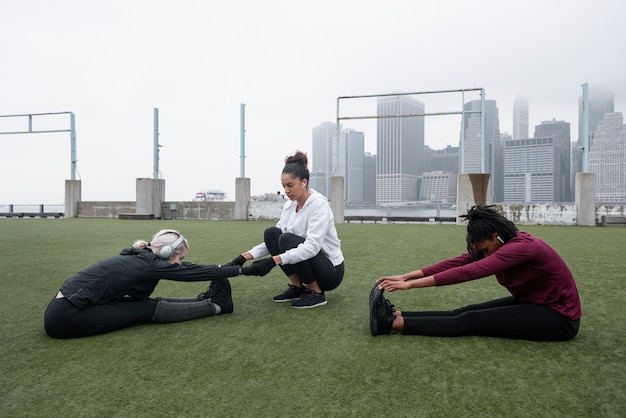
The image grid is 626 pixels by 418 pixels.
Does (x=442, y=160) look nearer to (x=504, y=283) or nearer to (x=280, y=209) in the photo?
(x=280, y=209)

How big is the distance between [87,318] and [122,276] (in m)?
0.32

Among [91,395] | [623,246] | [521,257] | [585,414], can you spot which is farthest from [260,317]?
[623,246]

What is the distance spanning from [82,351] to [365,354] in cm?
161

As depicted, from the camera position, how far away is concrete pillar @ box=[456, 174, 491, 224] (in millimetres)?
14930

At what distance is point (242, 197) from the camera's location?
18.2 meters

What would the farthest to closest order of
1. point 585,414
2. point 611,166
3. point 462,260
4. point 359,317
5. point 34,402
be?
point 611,166 < point 359,317 < point 462,260 < point 34,402 < point 585,414

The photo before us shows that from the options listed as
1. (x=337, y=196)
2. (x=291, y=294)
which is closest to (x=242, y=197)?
(x=337, y=196)

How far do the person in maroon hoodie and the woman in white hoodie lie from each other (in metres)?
0.76

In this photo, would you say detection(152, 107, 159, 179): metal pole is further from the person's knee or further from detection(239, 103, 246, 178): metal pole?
the person's knee

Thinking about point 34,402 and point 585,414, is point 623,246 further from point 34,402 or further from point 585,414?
point 34,402

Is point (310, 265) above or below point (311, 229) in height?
below

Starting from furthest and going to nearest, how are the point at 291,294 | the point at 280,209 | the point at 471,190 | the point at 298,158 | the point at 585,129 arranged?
the point at 280,209 < the point at 471,190 < the point at 585,129 < the point at 291,294 < the point at 298,158

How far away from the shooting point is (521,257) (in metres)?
2.22

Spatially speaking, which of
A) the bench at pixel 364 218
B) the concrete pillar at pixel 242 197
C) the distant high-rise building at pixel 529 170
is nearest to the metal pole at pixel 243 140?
the concrete pillar at pixel 242 197
